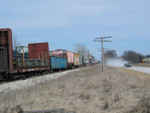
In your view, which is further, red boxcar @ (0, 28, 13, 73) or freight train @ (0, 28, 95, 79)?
red boxcar @ (0, 28, 13, 73)

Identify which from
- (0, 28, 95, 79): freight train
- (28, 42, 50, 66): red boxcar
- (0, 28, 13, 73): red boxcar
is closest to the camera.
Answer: (0, 28, 95, 79): freight train

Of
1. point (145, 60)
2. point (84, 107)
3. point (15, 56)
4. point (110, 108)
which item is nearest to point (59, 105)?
point (84, 107)

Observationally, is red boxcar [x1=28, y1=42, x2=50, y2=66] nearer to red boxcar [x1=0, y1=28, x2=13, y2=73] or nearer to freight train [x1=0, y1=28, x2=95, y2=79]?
freight train [x1=0, y1=28, x2=95, y2=79]

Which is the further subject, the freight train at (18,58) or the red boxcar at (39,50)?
the red boxcar at (39,50)

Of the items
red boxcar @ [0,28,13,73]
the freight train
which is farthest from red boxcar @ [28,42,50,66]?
red boxcar @ [0,28,13,73]

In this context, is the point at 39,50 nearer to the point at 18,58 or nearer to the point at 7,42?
the point at 18,58

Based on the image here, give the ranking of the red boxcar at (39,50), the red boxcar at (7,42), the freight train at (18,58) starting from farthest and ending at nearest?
1. the red boxcar at (39,50)
2. the red boxcar at (7,42)
3. the freight train at (18,58)

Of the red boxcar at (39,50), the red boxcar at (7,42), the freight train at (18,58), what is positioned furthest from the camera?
the red boxcar at (39,50)

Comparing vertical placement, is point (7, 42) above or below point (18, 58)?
above

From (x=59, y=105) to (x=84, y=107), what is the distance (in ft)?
3.07

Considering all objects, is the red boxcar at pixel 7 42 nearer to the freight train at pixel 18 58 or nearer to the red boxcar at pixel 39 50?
the freight train at pixel 18 58

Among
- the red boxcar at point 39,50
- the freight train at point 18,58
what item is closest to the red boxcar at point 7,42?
the freight train at point 18,58

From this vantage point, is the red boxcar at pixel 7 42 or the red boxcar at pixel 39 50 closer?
the red boxcar at pixel 7 42

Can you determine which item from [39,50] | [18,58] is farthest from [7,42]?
[39,50]
